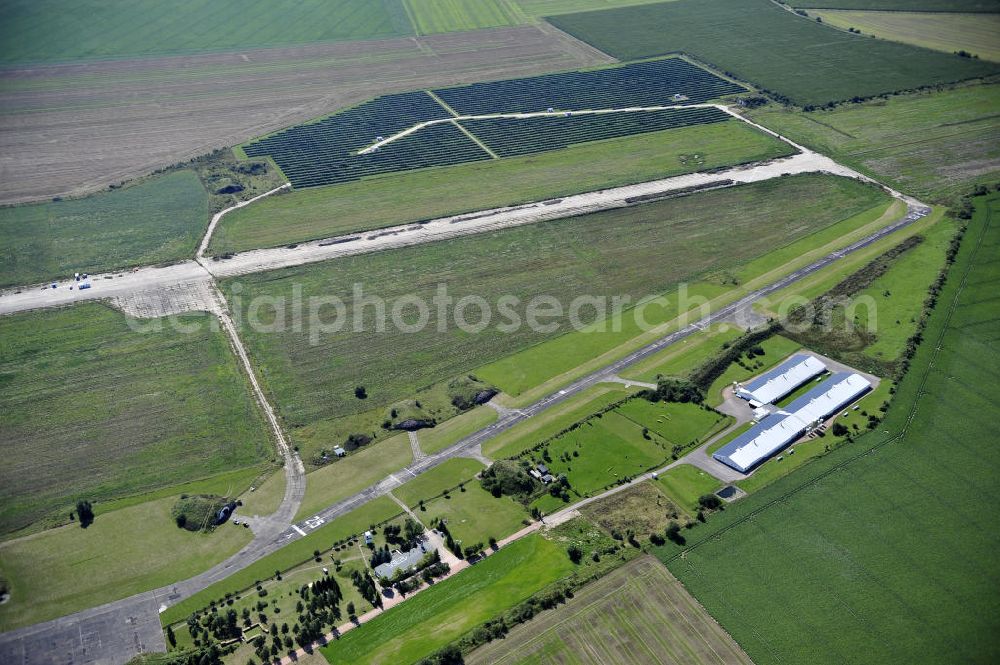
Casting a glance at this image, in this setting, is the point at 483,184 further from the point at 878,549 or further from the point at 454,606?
the point at 878,549

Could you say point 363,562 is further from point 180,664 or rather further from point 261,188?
point 261,188

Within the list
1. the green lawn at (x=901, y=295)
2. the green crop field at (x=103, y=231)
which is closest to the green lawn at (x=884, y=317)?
the green lawn at (x=901, y=295)

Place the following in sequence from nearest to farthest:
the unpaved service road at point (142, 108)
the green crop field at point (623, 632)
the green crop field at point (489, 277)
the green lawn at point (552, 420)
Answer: the green crop field at point (623, 632), the green lawn at point (552, 420), the green crop field at point (489, 277), the unpaved service road at point (142, 108)

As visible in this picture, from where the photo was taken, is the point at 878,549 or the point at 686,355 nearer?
the point at 878,549

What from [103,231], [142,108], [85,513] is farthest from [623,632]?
[142,108]

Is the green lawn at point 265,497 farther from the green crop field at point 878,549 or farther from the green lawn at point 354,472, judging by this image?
the green crop field at point 878,549

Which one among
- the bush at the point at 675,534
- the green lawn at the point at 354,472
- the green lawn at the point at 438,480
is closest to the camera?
the bush at the point at 675,534
